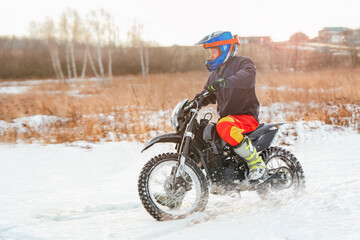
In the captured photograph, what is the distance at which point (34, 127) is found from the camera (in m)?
8.05

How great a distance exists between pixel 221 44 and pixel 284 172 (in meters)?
1.46

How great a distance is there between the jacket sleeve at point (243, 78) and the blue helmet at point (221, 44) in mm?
182

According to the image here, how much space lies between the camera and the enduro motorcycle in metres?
3.26

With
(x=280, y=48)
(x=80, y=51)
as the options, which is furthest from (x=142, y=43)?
(x=280, y=48)

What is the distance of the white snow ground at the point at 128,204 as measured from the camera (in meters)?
2.88

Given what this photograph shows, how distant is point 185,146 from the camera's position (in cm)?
326

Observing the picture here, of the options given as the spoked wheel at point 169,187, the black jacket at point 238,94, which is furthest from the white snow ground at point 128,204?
the black jacket at point 238,94

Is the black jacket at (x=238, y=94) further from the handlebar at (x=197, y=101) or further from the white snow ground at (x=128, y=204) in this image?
the white snow ground at (x=128, y=204)

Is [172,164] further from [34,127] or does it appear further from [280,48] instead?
[280,48]

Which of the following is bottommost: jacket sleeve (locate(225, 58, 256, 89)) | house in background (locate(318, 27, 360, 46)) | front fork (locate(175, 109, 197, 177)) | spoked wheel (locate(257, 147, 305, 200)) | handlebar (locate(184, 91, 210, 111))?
spoked wheel (locate(257, 147, 305, 200))

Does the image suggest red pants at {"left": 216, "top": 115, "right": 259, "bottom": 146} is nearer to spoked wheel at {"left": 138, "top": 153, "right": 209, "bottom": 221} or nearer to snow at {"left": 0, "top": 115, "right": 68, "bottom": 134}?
spoked wheel at {"left": 138, "top": 153, "right": 209, "bottom": 221}

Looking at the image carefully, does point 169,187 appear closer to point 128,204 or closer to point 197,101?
point 128,204

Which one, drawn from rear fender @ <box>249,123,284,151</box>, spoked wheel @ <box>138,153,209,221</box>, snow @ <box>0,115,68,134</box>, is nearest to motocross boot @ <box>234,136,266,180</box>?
rear fender @ <box>249,123,284,151</box>

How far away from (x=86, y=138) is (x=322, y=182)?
4.61 meters
